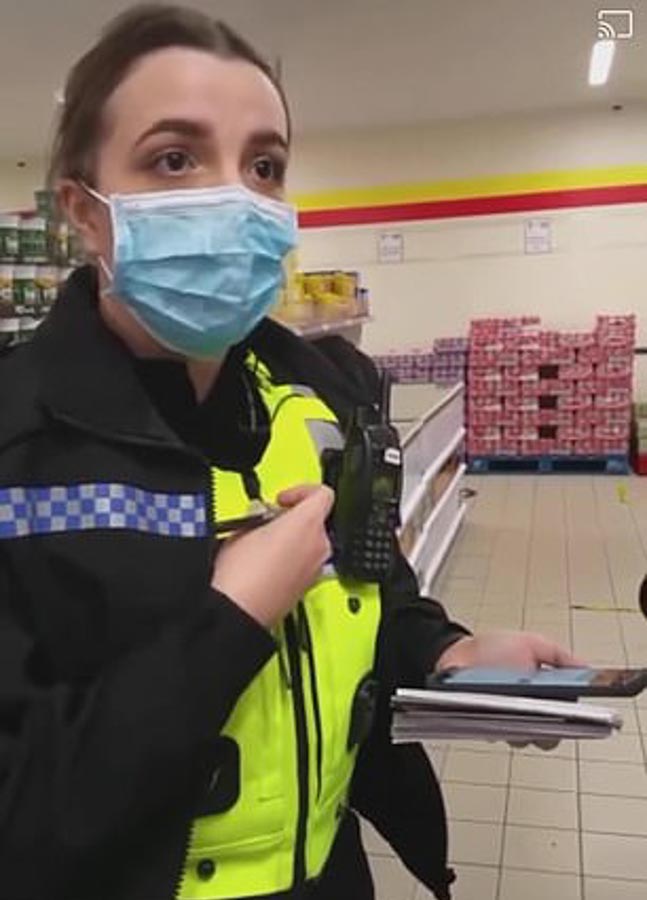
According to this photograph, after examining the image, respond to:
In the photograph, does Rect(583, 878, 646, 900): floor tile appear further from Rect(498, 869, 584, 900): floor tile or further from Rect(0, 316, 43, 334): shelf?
Rect(0, 316, 43, 334): shelf

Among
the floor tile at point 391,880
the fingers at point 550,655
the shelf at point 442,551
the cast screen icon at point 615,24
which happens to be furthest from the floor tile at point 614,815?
the cast screen icon at point 615,24

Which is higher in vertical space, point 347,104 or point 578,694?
point 347,104

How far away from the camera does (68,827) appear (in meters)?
0.73

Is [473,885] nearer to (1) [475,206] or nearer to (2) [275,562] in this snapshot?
(2) [275,562]

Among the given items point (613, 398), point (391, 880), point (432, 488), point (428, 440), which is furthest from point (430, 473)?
point (613, 398)

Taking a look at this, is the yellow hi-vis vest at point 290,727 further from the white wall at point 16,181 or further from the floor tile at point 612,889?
the white wall at point 16,181

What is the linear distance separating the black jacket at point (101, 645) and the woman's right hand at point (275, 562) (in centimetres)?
2

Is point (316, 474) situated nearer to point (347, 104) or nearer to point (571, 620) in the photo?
point (571, 620)

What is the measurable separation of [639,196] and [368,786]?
9.09 metres

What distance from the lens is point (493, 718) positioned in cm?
96

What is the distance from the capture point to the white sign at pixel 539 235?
9453 mm

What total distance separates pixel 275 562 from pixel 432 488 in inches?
172

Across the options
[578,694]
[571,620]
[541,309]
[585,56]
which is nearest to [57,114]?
[578,694]

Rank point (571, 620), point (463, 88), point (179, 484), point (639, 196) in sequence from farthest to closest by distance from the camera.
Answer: point (639, 196)
point (463, 88)
point (571, 620)
point (179, 484)
